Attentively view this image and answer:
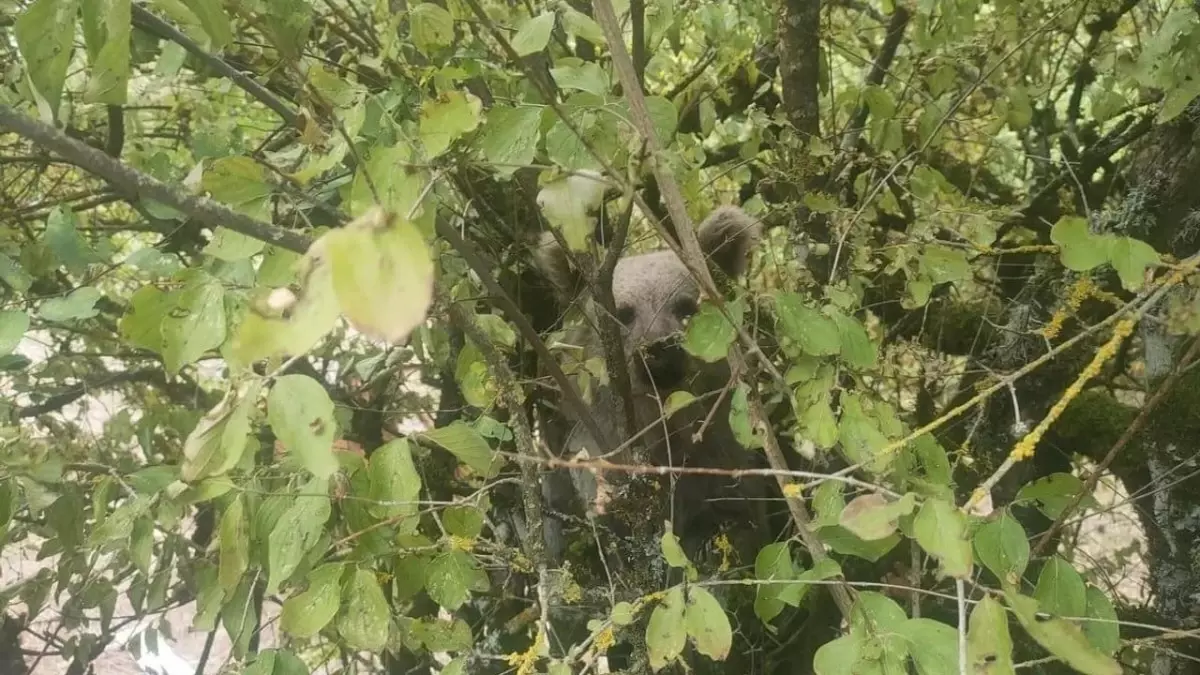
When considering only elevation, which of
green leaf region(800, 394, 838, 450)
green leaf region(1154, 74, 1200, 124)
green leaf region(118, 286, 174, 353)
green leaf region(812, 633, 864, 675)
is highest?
green leaf region(1154, 74, 1200, 124)

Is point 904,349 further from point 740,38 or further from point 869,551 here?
point 740,38

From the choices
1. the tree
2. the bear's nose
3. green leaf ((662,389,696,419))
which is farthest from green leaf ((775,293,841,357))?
the bear's nose

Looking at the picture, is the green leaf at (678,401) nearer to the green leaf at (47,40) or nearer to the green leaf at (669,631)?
the green leaf at (669,631)

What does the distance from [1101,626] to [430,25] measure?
1.35m

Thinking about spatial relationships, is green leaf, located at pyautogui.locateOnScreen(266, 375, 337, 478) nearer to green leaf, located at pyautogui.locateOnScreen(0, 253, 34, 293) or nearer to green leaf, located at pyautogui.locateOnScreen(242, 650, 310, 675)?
green leaf, located at pyautogui.locateOnScreen(242, 650, 310, 675)

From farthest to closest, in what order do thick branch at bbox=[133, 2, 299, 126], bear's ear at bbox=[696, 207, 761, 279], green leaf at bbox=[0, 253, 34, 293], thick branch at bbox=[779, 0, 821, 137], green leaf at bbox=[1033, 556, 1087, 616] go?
bear's ear at bbox=[696, 207, 761, 279]
thick branch at bbox=[779, 0, 821, 137]
green leaf at bbox=[0, 253, 34, 293]
thick branch at bbox=[133, 2, 299, 126]
green leaf at bbox=[1033, 556, 1087, 616]

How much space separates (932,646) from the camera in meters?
1.08

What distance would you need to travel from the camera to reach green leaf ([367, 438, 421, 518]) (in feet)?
4.22

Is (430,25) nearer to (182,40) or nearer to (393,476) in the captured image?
(182,40)

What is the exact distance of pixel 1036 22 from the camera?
2.53 m

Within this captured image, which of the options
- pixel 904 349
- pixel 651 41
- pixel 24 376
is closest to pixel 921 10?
pixel 651 41

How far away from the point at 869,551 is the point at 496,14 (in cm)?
184

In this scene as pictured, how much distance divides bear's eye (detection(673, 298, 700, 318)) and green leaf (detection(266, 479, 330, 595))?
217 cm

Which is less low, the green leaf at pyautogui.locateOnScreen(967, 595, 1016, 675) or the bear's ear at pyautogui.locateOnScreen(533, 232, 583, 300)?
the green leaf at pyautogui.locateOnScreen(967, 595, 1016, 675)
